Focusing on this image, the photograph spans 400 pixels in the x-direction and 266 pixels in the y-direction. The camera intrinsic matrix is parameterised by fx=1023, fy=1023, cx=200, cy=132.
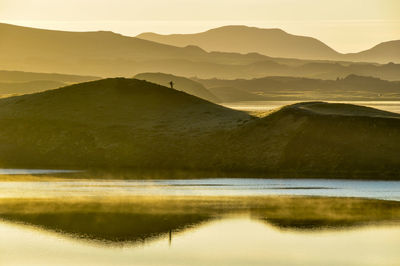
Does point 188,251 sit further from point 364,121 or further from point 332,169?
point 364,121

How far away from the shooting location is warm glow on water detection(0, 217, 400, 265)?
41.3 metres

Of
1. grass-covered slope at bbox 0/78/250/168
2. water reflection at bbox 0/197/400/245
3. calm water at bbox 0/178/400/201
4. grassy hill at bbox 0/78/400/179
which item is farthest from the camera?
grass-covered slope at bbox 0/78/250/168

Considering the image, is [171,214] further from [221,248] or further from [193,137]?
[193,137]

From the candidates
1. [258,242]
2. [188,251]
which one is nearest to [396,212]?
[258,242]

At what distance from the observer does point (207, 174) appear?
9175 cm

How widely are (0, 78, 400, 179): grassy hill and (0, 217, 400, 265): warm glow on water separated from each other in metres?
41.5

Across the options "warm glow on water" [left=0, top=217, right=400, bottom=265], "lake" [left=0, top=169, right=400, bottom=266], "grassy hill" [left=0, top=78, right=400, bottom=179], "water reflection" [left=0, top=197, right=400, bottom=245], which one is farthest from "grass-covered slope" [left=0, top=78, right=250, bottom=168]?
"warm glow on water" [left=0, top=217, right=400, bottom=265]

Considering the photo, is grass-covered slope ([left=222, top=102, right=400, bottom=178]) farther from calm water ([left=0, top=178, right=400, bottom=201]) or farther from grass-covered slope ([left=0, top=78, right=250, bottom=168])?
calm water ([left=0, top=178, right=400, bottom=201])

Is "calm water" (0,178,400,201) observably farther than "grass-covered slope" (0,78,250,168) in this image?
No

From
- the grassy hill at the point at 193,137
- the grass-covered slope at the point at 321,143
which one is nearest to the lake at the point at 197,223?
the grass-covered slope at the point at 321,143

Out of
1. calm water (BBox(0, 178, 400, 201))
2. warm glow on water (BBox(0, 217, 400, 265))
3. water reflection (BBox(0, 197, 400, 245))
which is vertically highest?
calm water (BBox(0, 178, 400, 201))

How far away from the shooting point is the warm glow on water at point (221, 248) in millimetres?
41312

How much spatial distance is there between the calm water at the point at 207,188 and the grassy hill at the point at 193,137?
9.83m

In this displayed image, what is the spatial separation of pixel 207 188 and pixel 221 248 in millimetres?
29833
